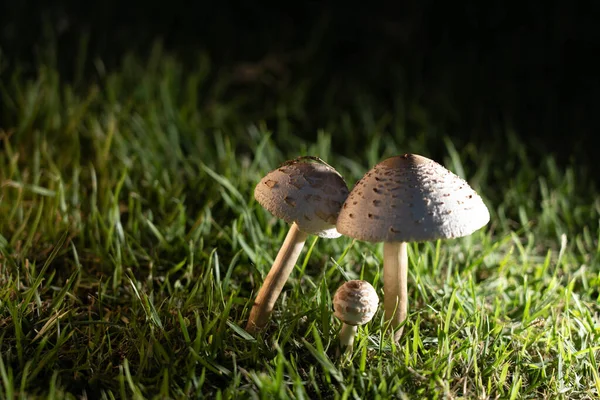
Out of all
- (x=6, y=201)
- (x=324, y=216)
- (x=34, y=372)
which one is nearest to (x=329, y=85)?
(x=6, y=201)

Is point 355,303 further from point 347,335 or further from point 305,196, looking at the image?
point 305,196

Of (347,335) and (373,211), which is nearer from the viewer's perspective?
(373,211)

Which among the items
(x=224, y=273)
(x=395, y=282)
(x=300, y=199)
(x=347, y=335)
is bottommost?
(x=224, y=273)

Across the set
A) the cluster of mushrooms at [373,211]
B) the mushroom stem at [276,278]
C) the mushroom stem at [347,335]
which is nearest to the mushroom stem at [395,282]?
the cluster of mushrooms at [373,211]

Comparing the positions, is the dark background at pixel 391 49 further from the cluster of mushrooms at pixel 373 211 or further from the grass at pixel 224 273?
the cluster of mushrooms at pixel 373 211

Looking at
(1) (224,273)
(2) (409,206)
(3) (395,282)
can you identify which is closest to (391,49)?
(1) (224,273)

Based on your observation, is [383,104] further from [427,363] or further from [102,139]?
[427,363]
